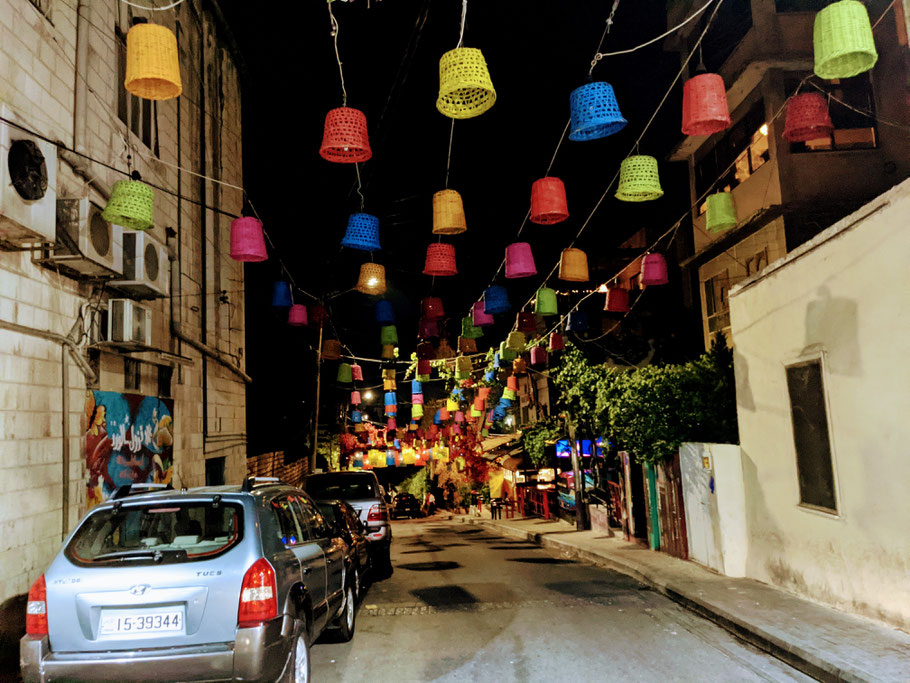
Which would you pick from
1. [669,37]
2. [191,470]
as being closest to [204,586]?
[191,470]

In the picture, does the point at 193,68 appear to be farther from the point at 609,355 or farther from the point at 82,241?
the point at 609,355

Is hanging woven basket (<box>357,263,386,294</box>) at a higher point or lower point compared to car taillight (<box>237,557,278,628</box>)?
higher

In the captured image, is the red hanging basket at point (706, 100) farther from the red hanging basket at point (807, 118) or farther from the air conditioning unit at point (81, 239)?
the air conditioning unit at point (81, 239)

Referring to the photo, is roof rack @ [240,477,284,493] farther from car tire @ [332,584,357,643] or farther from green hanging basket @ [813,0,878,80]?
green hanging basket @ [813,0,878,80]

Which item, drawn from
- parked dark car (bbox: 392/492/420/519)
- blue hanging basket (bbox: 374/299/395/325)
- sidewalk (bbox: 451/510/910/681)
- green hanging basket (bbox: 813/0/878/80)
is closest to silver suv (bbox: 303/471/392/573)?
blue hanging basket (bbox: 374/299/395/325)

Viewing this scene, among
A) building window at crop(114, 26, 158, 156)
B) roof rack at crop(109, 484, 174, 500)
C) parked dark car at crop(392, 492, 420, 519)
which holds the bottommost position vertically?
parked dark car at crop(392, 492, 420, 519)

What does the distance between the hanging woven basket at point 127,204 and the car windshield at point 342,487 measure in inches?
258

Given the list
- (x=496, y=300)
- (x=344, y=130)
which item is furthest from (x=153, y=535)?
(x=496, y=300)

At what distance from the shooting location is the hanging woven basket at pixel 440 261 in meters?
10.6

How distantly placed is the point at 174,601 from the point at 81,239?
15.7 ft

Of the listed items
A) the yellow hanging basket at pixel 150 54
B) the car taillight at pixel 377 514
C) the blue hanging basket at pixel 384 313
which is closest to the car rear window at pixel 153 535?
the yellow hanging basket at pixel 150 54

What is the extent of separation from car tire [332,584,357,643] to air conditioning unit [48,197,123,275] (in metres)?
4.75

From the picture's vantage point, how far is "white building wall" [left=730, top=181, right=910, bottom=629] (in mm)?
6812

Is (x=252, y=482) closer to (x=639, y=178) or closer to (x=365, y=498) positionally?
(x=639, y=178)
